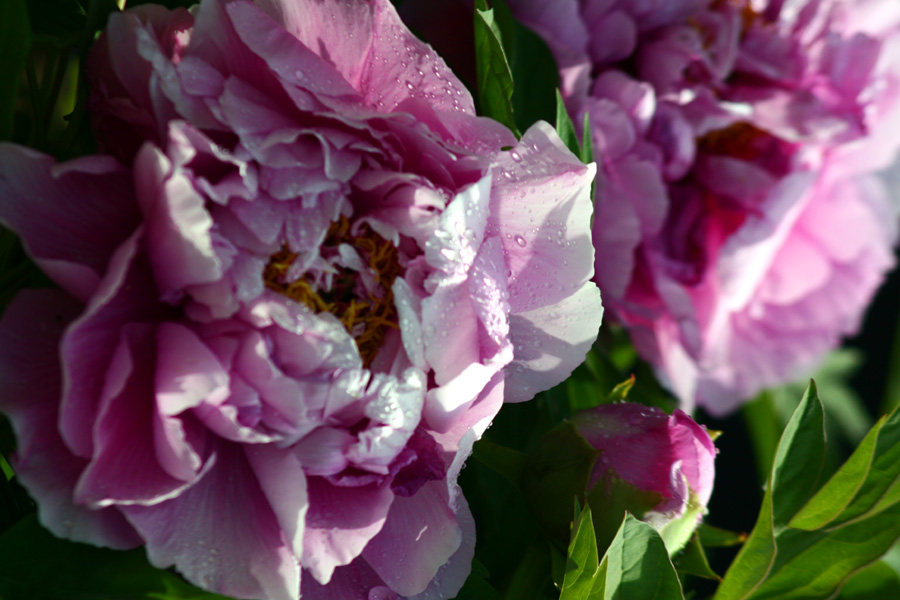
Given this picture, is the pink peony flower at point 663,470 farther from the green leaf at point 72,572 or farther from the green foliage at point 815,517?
the green leaf at point 72,572

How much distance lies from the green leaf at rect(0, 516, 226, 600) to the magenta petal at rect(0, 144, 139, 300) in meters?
0.08

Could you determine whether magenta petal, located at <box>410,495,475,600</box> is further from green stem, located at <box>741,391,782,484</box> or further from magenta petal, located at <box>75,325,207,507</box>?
green stem, located at <box>741,391,782,484</box>

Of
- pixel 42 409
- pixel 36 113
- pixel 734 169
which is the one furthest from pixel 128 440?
pixel 734 169

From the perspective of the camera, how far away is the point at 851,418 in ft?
3.10

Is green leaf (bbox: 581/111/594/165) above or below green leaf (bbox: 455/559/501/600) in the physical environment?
above

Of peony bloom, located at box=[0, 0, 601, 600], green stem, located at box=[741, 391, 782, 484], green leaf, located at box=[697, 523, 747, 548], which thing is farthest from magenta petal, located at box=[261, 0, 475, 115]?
green stem, located at box=[741, 391, 782, 484]

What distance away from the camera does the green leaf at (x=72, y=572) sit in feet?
0.80

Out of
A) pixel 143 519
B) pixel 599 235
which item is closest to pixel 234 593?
pixel 143 519

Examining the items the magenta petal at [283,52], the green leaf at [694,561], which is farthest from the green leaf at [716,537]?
the magenta petal at [283,52]

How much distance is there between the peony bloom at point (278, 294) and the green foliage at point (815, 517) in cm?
11

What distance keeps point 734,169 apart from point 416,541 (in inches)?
13.4

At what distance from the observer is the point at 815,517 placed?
1.09ft

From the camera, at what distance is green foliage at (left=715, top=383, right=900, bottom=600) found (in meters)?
0.32

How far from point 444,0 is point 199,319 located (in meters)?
0.22
